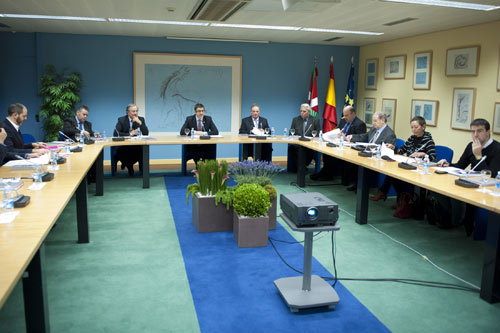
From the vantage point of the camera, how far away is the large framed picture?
28.2 ft

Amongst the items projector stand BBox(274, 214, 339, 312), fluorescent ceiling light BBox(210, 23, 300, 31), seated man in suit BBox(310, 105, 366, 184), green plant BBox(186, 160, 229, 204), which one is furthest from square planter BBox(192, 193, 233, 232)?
fluorescent ceiling light BBox(210, 23, 300, 31)

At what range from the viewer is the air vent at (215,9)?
15.9ft

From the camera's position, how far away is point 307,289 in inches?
125

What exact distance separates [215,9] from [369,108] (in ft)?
16.5

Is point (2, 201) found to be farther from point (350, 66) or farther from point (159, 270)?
point (350, 66)

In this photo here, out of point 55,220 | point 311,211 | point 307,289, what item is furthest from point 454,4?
point 55,220

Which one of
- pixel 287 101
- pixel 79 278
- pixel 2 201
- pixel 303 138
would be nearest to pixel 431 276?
pixel 79 278

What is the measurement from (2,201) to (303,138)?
5100mm

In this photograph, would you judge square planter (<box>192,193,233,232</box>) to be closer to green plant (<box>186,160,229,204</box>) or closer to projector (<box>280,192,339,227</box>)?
green plant (<box>186,160,229,204</box>)

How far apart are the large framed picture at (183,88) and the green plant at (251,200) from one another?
5.01 meters

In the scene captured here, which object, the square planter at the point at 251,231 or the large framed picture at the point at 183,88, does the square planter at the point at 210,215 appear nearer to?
the square planter at the point at 251,231

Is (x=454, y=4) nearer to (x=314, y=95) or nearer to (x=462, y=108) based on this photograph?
(x=462, y=108)

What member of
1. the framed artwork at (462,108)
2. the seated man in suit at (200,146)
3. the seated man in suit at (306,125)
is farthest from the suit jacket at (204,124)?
the framed artwork at (462,108)

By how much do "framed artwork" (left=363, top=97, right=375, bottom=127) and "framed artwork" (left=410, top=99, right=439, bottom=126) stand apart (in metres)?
1.34
